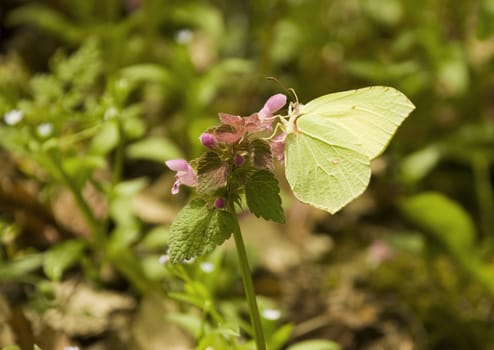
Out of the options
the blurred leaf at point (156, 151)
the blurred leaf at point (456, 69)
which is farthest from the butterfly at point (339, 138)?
the blurred leaf at point (456, 69)

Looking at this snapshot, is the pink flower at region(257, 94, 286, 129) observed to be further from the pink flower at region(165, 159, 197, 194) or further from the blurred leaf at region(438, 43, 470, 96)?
the blurred leaf at region(438, 43, 470, 96)

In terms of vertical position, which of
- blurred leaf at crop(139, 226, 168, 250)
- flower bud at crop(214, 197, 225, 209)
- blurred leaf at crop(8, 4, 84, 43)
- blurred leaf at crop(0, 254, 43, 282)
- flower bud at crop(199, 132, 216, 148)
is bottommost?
blurred leaf at crop(139, 226, 168, 250)

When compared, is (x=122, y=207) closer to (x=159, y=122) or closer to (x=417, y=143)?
(x=159, y=122)

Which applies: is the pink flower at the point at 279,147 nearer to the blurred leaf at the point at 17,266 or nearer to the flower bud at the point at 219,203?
the flower bud at the point at 219,203

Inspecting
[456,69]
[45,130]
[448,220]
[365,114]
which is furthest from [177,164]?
[456,69]

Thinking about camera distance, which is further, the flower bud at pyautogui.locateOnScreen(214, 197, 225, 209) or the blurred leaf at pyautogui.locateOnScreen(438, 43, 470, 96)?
the blurred leaf at pyautogui.locateOnScreen(438, 43, 470, 96)

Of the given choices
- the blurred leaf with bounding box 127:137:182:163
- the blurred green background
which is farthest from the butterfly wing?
the blurred leaf with bounding box 127:137:182:163

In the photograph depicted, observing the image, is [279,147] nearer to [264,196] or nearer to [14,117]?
[264,196]
